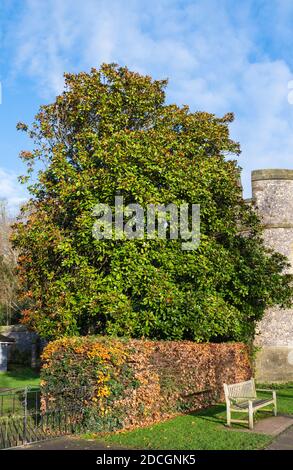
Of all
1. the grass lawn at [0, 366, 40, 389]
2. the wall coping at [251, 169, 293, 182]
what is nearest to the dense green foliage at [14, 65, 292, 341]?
the wall coping at [251, 169, 293, 182]

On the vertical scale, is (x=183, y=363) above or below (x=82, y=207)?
below

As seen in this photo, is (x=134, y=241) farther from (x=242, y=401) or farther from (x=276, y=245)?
(x=276, y=245)

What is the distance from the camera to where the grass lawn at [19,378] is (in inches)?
908

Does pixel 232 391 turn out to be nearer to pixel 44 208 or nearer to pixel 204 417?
pixel 204 417

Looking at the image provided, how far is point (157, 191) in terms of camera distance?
14188mm

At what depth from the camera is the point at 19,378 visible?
27.0 meters

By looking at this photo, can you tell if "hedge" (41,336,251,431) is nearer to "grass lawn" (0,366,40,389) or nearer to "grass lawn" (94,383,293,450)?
"grass lawn" (94,383,293,450)

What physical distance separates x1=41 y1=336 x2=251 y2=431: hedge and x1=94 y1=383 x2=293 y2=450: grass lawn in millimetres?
414

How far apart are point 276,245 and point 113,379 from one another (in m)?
13.3

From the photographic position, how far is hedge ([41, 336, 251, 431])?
1020cm

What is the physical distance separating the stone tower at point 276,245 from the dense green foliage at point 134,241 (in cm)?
392

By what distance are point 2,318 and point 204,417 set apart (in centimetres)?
3209

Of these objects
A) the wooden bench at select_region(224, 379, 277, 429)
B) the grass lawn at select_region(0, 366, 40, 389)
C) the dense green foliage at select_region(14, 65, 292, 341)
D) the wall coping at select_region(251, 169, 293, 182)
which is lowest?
the grass lawn at select_region(0, 366, 40, 389)
